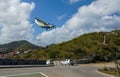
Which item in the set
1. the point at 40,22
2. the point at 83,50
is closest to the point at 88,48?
the point at 83,50

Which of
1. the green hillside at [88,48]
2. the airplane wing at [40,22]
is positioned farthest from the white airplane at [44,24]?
the green hillside at [88,48]

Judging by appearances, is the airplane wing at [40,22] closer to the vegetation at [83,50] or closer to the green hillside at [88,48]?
the green hillside at [88,48]

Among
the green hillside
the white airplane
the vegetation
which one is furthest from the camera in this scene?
the green hillside

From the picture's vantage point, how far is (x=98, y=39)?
14512 cm

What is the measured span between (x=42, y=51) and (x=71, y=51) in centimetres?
1074

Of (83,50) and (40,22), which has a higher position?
(83,50)

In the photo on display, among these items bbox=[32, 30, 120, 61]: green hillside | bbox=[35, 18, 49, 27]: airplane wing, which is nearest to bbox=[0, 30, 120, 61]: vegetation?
bbox=[32, 30, 120, 61]: green hillside

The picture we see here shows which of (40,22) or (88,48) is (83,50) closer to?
(88,48)

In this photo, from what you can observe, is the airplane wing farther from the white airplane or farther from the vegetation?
the vegetation

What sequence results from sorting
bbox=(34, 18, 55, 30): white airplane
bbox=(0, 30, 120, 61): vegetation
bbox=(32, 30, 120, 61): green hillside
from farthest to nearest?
1. bbox=(32, 30, 120, 61): green hillside
2. bbox=(0, 30, 120, 61): vegetation
3. bbox=(34, 18, 55, 30): white airplane

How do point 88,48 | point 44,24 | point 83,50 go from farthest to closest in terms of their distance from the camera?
point 88,48
point 83,50
point 44,24

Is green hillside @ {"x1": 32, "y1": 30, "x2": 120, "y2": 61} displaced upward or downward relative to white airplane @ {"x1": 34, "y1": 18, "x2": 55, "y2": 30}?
upward

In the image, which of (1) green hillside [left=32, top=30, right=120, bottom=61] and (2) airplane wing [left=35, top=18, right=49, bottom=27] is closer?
(2) airplane wing [left=35, top=18, right=49, bottom=27]

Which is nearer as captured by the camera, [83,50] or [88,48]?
[83,50]
